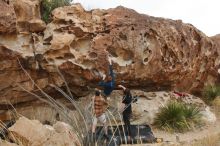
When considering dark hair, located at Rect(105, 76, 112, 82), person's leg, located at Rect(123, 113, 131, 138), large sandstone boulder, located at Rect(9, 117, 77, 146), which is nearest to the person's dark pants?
person's leg, located at Rect(123, 113, 131, 138)

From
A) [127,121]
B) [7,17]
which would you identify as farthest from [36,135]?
[7,17]

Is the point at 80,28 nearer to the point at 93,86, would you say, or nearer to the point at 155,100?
the point at 93,86

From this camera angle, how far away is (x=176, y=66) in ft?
60.0

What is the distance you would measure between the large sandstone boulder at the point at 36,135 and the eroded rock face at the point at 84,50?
19.1 feet

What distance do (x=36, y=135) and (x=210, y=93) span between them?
13603 millimetres

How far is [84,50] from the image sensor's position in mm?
16266

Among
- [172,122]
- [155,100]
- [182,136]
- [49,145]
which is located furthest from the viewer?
[155,100]

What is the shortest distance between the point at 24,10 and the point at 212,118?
321 inches

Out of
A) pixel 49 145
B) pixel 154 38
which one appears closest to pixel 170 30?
pixel 154 38

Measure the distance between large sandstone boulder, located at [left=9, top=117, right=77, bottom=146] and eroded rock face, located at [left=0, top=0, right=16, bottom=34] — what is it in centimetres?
556

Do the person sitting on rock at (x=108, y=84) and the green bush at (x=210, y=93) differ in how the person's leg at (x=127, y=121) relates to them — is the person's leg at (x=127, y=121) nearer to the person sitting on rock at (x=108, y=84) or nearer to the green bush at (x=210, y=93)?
the person sitting on rock at (x=108, y=84)

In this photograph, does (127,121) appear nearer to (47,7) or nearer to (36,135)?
(36,135)

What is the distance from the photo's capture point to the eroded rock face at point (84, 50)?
622 inches

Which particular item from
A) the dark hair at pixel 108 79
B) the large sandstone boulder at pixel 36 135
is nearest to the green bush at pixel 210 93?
the dark hair at pixel 108 79
